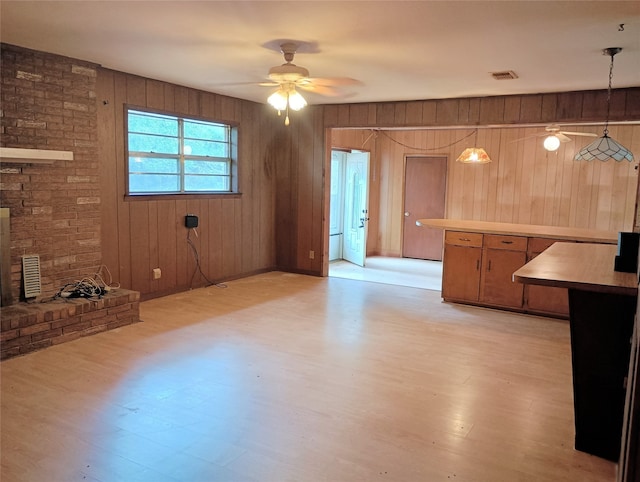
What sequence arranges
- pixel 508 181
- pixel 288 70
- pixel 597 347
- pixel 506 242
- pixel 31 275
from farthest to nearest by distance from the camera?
pixel 508 181
pixel 506 242
pixel 31 275
pixel 288 70
pixel 597 347

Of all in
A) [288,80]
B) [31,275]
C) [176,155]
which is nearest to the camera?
[288,80]

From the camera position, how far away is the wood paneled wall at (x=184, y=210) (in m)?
5.09

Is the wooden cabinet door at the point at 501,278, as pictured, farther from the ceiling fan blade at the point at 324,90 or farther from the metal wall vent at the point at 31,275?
the metal wall vent at the point at 31,275

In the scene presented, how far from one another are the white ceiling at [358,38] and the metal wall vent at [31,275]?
1.74 metres

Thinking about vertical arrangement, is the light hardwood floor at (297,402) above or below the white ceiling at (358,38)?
below

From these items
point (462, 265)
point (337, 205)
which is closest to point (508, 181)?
point (337, 205)

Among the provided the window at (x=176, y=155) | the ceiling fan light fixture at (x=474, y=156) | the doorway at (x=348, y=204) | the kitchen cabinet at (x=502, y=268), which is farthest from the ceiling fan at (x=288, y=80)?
the doorway at (x=348, y=204)

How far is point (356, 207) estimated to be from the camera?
28.2 ft

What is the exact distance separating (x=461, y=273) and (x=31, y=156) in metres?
4.32

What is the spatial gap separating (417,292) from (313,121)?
2723 millimetres

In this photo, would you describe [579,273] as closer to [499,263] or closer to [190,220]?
[499,263]

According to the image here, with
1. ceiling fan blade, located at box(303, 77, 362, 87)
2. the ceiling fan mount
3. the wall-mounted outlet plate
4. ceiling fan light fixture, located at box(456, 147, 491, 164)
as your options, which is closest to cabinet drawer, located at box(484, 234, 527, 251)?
ceiling fan light fixture, located at box(456, 147, 491, 164)

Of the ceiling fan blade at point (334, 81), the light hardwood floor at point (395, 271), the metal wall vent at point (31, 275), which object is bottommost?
the light hardwood floor at point (395, 271)

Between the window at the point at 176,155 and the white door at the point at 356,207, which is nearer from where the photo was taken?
the window at the point at 176,155
